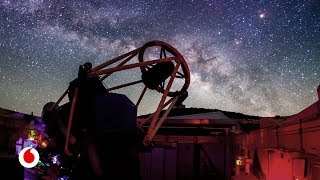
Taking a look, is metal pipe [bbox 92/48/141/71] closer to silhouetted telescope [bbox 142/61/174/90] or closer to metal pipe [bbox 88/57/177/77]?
metal pipe [bbox 88/57/177/77]

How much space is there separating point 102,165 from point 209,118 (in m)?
13.9

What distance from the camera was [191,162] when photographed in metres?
20.1

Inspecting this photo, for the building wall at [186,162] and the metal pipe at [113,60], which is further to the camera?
the building wall at [186,162]

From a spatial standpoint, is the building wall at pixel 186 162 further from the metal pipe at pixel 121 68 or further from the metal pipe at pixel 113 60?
the metal pipe at pixel 121 68

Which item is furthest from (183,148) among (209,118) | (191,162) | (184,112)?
(184,112)

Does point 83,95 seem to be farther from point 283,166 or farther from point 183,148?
point 183,148

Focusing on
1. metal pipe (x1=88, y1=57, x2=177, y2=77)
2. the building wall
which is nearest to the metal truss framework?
metal pipe (x1=88, y1=57, x2=177, y2=77)
